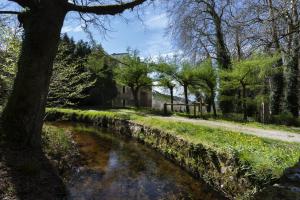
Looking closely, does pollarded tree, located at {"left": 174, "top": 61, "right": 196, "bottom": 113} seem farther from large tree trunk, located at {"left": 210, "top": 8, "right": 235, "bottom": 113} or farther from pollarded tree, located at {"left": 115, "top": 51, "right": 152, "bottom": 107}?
pollarded tree, located at {"left": 115, "top": 51, "right": 152, "bottom": 107}

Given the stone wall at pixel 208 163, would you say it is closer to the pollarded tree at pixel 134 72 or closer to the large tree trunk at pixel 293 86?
the large tree trunk at pixel 293 86

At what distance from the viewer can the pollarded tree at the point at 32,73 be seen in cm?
776

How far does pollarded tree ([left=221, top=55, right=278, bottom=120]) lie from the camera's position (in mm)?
21531

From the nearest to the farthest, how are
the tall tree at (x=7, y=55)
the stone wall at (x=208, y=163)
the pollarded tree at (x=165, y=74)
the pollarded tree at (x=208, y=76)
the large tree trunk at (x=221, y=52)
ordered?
the stone wall at (x=208, y=163) → the tall tree at (x=7, y=55) → the pollarded tree at (x=208, y=76) → the large tree trunk at (x=221, y=52) → the pollarded tree at (x=165, y=74)

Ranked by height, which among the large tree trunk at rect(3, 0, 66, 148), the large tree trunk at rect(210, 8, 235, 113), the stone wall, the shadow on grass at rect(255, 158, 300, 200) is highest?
the large tree trunk at rect(210, 8, 235, 113)

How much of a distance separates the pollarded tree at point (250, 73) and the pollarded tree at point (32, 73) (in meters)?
16.1

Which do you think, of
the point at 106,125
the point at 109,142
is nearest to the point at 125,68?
the point at 106,125

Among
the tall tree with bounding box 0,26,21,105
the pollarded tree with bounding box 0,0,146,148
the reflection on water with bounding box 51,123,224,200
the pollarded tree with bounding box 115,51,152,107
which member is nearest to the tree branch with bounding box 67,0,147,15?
the pollarded tree with bounding box 0,0,146,148

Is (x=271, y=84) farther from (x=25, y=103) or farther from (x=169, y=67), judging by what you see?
(x=25, y=103)

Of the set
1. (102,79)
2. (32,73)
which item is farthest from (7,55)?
(102,79)

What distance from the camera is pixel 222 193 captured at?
8156 mm

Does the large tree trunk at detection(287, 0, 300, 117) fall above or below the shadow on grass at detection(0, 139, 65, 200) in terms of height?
above

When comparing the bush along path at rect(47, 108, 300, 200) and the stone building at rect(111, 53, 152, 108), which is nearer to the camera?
the bush along path at rect(47, 108, 300, 200)

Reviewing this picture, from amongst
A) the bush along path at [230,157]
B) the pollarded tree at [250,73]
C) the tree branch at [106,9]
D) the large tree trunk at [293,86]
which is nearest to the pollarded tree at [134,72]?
the pollarded tree at [250,73]
